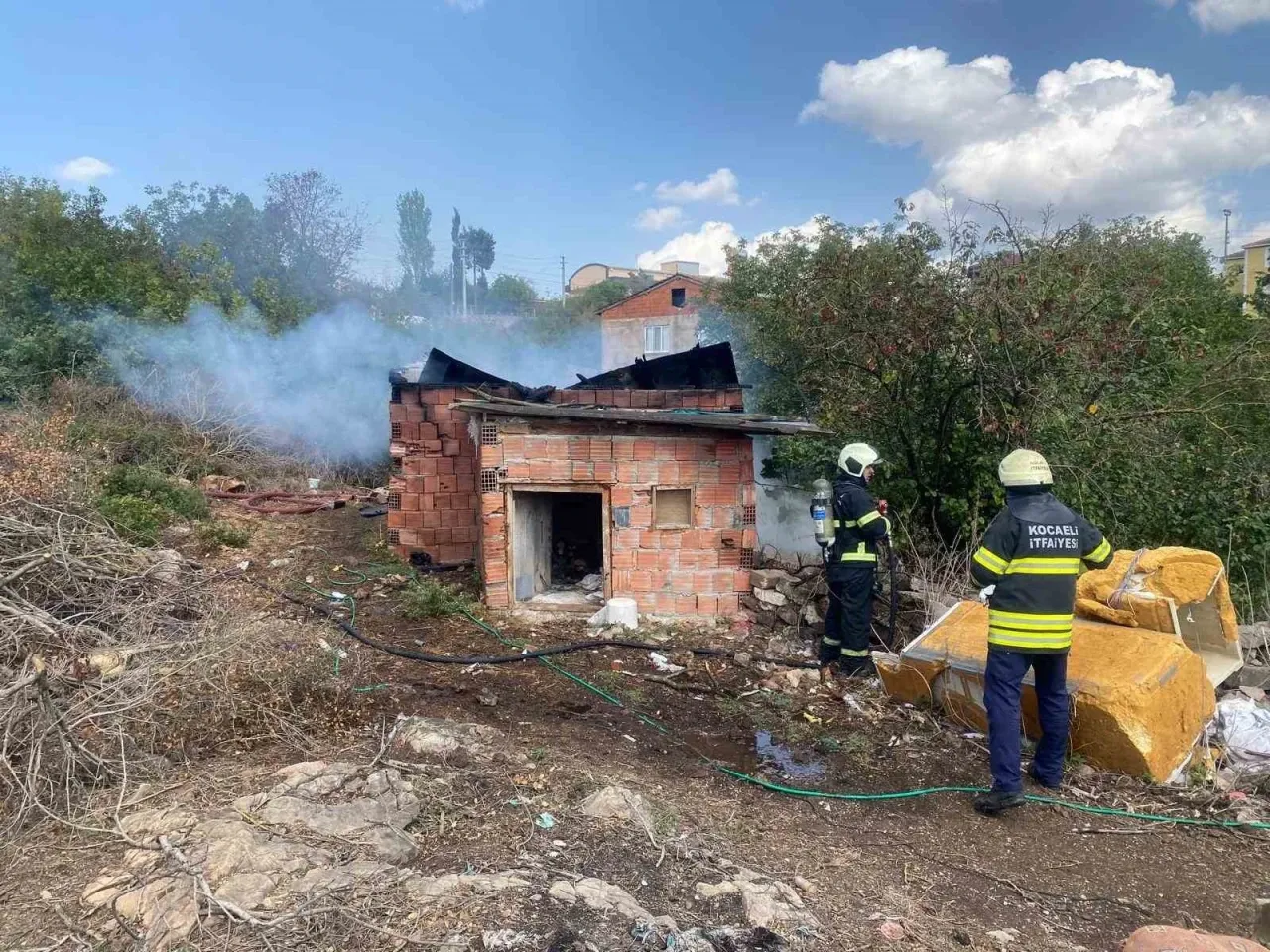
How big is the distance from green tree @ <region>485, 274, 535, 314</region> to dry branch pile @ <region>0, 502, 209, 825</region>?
4768 cm

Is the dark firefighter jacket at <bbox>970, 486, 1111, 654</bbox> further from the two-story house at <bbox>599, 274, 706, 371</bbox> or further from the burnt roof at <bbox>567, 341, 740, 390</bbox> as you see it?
the two-story house at <bbox>599, 274, 706, 371</bbox>

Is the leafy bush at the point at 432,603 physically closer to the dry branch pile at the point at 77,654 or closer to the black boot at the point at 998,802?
the dry branch pile at the point at 77,654

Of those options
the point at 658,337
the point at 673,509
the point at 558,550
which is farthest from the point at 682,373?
the point at 658,337

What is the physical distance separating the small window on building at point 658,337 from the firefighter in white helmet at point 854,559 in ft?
94.5

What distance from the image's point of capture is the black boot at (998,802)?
4414 millimetres

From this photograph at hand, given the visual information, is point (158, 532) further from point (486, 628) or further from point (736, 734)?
point (736, 734)

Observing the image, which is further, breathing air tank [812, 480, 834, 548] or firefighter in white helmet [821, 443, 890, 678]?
breathing air tank [812, 480, 834, 548]

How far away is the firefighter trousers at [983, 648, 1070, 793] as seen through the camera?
445 centimetres

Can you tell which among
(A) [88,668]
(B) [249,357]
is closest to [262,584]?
(A) [88,668]

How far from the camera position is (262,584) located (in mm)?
8945

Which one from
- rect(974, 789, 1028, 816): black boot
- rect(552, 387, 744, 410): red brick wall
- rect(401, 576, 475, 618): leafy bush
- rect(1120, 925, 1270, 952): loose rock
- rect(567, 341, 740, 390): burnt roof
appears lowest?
rect(974, 789, 1028, 816): black boot

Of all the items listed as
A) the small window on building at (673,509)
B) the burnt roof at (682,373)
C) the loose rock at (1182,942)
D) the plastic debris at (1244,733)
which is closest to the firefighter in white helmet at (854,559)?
the small window on building at (673,509)

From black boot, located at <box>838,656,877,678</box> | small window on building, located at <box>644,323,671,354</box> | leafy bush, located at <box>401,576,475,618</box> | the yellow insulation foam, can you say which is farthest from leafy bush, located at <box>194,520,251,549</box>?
small window on building, located at <box>644,323,671,354</box>

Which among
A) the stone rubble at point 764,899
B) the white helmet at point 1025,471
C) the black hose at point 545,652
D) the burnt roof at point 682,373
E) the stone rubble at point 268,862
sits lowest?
the stone rubble at point 764,899
